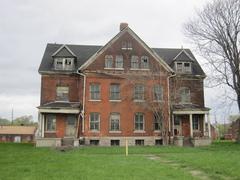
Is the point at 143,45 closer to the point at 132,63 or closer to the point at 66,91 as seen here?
the point at 132,63

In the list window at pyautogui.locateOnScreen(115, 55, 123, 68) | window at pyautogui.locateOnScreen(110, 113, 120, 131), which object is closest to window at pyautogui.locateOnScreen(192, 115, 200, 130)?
window at pyautogui.locateOnScreen(110, 113, 120, 131)

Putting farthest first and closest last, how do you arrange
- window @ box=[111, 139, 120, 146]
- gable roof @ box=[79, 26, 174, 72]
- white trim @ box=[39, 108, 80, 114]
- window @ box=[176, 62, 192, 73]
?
window @ box=[176, 62, 192, 73] → gable roof @ box=[79, 26, 174, 72] → window @ box=[111, 139, 120, 146] → white trim @ box=[39, 108, 80, 114]

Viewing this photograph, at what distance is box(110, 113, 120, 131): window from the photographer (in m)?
35.6

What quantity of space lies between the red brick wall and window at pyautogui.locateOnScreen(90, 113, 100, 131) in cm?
236

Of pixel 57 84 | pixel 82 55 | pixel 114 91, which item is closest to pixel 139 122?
pixel 114 91

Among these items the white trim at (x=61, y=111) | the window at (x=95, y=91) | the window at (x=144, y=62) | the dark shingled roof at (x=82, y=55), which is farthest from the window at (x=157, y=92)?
the white trim at (x=61, y=111)

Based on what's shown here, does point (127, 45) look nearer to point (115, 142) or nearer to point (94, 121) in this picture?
point (94, 121)

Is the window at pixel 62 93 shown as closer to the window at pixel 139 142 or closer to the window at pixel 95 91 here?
the window at pixel 95 91

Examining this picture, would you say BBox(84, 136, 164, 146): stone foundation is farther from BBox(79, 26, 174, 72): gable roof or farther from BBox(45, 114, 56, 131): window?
BBox(79, 26, 174, 72): gable roof

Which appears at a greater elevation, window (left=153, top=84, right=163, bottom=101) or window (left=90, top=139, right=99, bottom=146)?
window (left=153, top=84, right=163, bottom=101)

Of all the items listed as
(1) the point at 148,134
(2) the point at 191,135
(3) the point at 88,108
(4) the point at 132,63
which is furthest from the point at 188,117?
(3) the point at 88,108

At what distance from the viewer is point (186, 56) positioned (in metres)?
39.7

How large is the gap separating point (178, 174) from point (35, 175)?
477cm

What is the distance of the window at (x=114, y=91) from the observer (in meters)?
36.0
